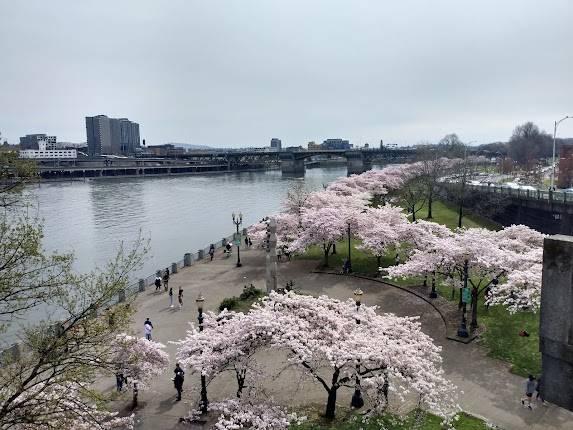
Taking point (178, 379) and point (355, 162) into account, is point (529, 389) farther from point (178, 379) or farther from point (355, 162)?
point (355, 162)

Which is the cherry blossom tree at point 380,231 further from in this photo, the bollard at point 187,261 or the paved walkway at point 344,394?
the bollard at point 187,261

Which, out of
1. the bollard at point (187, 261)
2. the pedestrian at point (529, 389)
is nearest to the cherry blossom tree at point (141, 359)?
the pedestrian at point (529, 389)

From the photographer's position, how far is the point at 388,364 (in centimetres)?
1455

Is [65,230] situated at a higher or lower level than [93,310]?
lower

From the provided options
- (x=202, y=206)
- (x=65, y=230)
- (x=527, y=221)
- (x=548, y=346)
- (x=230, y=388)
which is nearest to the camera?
(x=548, y=346)

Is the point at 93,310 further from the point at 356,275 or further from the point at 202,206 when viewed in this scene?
the point at 202,206

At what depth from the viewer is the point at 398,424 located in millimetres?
15242

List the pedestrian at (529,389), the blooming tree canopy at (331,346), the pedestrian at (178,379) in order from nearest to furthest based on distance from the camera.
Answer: the blooming tree canopy at (331,346) < the pedestrian at (529,389) < the pedestrian at (178,379)

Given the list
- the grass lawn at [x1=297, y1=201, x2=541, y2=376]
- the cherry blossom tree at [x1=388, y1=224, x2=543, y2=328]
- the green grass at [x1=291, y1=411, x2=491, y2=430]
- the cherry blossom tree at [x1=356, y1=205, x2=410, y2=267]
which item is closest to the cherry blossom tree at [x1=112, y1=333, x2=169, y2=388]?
the green grass at [x1=291, y1=411, x2=491, y2=430]

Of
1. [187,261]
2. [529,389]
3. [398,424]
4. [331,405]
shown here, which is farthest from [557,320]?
[187,261]

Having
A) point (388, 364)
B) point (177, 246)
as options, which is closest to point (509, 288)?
point (388, 364)

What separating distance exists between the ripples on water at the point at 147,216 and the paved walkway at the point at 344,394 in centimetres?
1278

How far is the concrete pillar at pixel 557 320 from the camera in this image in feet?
29.4

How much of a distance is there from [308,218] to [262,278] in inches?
255
